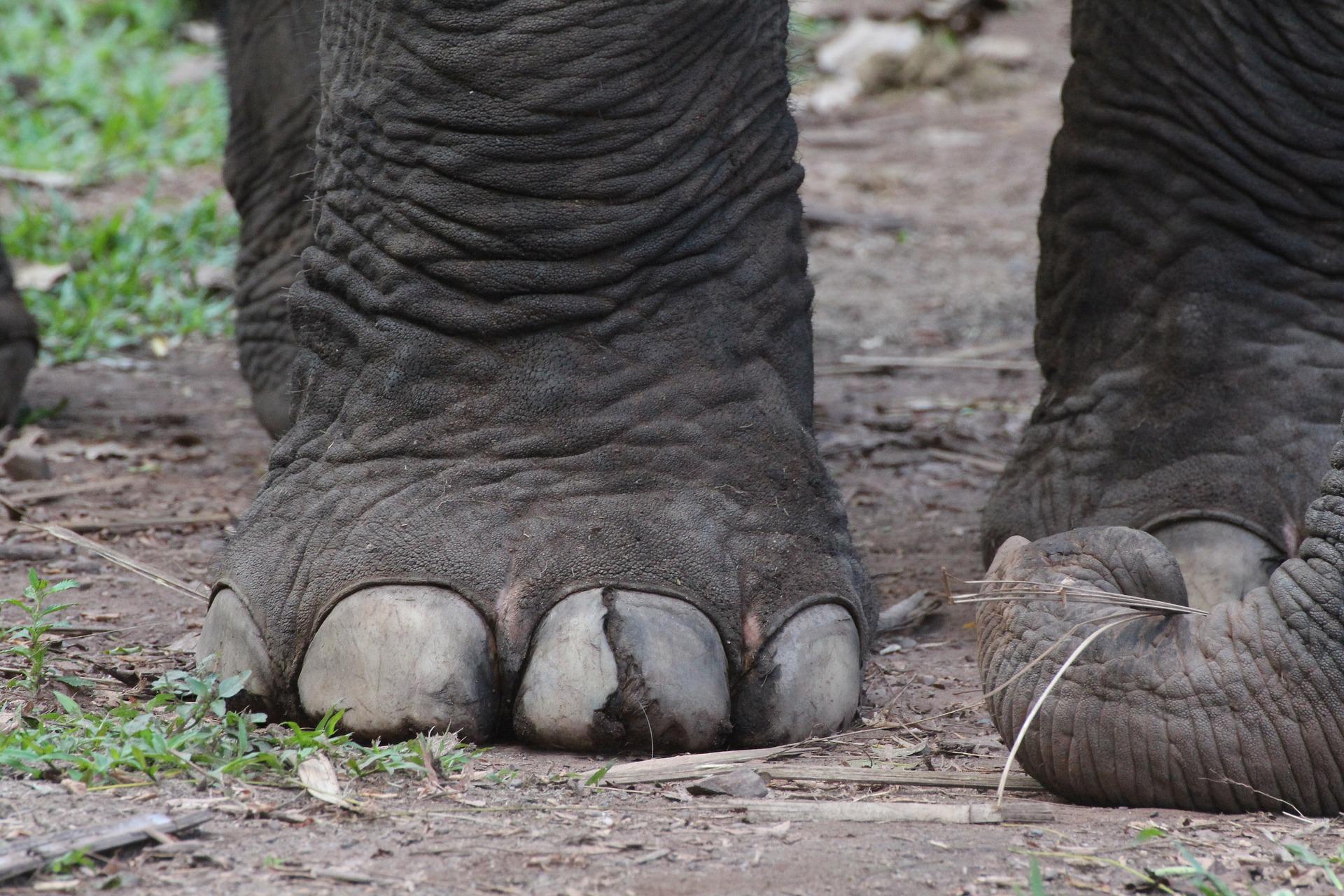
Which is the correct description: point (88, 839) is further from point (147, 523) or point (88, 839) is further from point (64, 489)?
point (64, 489)

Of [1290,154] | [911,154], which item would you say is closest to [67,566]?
[1290,154]

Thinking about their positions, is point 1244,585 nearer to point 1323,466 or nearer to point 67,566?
point 1323,466

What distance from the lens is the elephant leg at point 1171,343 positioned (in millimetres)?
1573

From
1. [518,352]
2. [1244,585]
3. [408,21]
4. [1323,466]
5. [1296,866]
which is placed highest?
[408,21]

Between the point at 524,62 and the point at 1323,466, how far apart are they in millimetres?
1015

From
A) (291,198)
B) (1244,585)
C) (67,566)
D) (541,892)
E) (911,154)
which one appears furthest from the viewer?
(911,154)

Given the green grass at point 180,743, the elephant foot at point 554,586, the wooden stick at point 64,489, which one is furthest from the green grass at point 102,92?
the green grass at point 180,743

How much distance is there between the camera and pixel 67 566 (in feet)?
7.64

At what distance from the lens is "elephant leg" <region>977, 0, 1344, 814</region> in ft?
5.16

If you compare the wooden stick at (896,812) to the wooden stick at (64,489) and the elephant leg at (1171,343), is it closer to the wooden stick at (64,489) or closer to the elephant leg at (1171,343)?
the elephant leg at (1171,343)

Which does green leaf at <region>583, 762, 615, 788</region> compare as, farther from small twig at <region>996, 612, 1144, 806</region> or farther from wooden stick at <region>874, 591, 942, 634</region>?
wooden stick at <region>874, 591, 942, 634</region>

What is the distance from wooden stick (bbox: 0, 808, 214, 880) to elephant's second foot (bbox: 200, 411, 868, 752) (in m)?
0.33

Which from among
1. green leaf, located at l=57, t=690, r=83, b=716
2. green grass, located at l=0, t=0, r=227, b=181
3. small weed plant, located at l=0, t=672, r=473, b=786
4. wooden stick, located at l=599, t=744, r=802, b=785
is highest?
green grass, located at l=0, t=0, r=227, b=181

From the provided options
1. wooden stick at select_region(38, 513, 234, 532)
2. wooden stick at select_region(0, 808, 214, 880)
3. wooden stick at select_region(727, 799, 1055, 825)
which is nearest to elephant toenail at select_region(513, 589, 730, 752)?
wooden stick at select_region(727, 799, 1055, 825)
